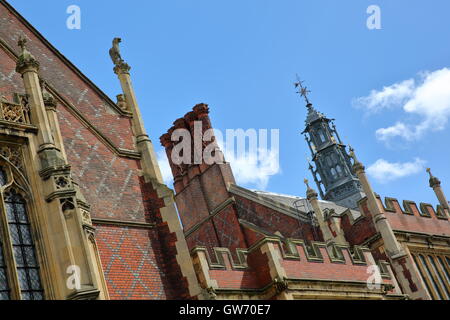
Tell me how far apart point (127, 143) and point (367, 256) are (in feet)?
30.9

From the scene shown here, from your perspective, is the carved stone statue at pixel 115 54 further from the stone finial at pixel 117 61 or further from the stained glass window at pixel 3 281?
the stained glass window at pixel 3 281

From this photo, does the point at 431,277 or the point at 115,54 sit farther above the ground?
the point at 115,54

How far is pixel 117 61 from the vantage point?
18594mm

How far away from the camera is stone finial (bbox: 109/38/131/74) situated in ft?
60.8

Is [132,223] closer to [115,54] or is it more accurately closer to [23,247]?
[23,247]

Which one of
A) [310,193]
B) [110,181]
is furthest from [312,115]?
[110,181]

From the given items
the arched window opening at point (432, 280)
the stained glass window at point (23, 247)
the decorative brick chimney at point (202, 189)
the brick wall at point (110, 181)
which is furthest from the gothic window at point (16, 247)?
the arched window opening at point (432, 280)

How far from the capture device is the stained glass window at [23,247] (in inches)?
475

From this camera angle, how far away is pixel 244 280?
17.8 meters

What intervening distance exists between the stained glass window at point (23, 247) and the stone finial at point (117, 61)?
6.51 meters

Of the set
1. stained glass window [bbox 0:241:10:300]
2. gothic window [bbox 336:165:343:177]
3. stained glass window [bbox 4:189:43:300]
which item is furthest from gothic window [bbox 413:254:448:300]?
stained glass window [bbox 0:241:10:300]

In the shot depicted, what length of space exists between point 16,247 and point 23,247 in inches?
5.0
